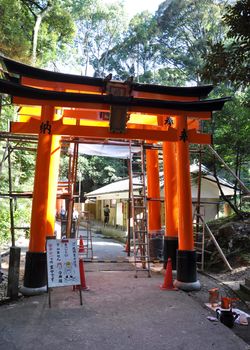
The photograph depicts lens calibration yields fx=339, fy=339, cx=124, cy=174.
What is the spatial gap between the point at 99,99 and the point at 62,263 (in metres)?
3.72

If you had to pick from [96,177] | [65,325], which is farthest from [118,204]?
[65,325]

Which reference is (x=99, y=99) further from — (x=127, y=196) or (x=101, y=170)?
(x=101, y=170)

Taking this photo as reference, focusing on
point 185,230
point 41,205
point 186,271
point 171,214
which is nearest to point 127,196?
point 171,214

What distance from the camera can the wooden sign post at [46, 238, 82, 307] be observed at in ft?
20.8

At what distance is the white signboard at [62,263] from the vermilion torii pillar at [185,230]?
2679 millimetres

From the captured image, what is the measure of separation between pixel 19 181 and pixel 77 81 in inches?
463

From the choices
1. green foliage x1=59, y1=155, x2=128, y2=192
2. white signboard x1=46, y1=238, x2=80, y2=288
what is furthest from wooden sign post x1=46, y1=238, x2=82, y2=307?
green foliage x1=59, y1=155, x2=128, y2=192

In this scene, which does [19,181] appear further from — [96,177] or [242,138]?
[96,177]

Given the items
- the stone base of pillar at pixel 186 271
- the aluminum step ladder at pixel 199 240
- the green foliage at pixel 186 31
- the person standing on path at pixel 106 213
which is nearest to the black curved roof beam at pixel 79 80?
the aluminum step ladder at pixel 199 240

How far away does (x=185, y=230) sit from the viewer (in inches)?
318

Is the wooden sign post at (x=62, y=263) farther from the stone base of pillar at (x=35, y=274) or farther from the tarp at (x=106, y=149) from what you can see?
the tarp at (x=106, y=149)

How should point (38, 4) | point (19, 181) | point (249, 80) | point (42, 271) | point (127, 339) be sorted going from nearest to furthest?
point (127, 339) < point (249, 80) < point (42, 271) < point (19, 181) < point (38, 4)

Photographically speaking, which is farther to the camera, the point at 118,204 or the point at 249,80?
the point at 118,204

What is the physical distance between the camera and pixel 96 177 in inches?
1356
